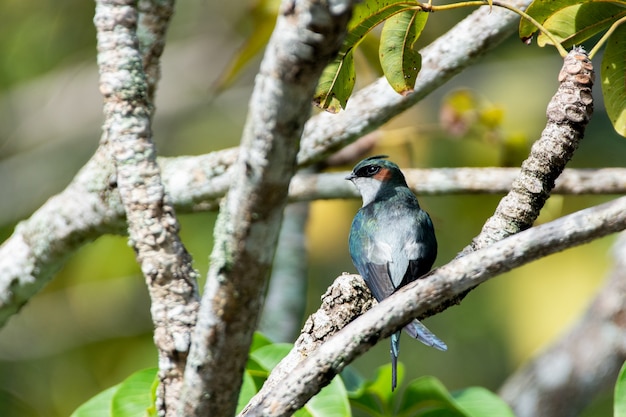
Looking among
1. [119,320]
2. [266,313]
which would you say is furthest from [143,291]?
[266,313]

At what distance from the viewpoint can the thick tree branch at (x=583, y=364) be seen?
5336 mm

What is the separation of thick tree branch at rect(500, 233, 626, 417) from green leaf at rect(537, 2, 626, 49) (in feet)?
10.4

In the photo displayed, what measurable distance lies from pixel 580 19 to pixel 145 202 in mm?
1369

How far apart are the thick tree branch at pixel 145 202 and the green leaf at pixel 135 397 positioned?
33cm

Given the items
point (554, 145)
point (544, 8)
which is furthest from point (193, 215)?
point (554, 145)

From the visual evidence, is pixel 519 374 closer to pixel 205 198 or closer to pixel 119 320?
pixel 205 198

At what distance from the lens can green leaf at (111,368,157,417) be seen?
254 centimetres

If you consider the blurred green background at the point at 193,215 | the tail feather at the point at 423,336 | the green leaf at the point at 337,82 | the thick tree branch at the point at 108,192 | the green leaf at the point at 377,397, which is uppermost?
the blurred green background at the point at 193,215

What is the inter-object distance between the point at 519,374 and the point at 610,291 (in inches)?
32.8

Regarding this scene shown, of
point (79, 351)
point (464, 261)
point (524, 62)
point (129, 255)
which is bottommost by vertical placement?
point (464, 261)

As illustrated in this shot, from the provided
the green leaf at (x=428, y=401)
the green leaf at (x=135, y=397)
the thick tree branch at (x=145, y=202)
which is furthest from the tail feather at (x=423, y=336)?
the green leaf at (x=135, y=397)

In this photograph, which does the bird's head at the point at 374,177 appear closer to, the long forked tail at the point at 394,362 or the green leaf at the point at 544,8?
the long forked tail at the point at 394,362

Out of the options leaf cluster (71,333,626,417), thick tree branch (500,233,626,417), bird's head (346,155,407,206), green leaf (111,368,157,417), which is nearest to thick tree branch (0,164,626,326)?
bird's head (346,155,407,206)

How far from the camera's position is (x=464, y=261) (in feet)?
6.04
